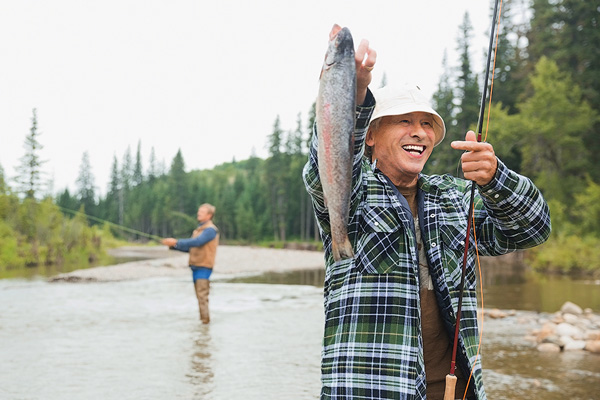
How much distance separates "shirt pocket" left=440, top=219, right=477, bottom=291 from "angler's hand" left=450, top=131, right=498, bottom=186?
34 centimetres

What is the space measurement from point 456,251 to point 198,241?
326 inches

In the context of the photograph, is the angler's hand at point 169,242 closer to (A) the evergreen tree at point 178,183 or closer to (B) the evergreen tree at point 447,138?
(B) the evergreen tree at point 447,138

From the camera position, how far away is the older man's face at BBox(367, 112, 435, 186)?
269 cm

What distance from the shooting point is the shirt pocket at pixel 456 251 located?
2.68 metres

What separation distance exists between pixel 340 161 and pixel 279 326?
9.55 m

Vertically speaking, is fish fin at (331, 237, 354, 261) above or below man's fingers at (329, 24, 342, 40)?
below

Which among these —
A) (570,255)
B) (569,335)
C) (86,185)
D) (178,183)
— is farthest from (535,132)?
(86,185)

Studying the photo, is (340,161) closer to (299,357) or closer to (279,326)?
(299,357)

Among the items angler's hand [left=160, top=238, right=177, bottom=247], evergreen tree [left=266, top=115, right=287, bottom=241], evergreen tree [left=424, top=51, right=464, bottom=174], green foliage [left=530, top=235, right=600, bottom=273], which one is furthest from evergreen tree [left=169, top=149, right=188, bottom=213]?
angler's hand [left=160, top=238, right=177, bottom=247]

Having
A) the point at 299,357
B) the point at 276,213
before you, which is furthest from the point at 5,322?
the point at 276,213

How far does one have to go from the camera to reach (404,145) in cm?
272

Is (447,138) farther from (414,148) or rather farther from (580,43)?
(414,148)

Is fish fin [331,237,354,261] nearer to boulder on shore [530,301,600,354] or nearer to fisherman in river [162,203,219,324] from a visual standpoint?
boulder on shore [530,301,600,354]

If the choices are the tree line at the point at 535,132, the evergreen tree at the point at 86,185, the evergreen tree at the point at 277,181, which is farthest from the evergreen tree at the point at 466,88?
the evergreen tree at the point at 86,185
